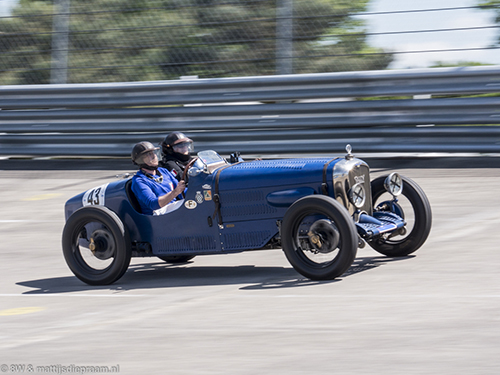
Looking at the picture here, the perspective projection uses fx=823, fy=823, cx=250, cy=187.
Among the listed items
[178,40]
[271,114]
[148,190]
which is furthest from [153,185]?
[178,40]

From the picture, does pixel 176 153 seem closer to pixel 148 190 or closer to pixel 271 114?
pixel 148 190

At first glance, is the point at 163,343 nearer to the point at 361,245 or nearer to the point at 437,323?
the point at 437,323

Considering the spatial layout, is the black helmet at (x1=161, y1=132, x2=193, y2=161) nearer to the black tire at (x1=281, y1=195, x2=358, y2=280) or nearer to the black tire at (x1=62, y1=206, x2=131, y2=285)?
the black tire at (x1=62, y1=206, x2=131, y2=285)

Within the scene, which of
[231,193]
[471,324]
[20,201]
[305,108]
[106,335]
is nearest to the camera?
[471,324]

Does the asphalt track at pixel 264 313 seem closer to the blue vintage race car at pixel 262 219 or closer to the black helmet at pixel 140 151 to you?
the blue vintage race car at pixel 262 219

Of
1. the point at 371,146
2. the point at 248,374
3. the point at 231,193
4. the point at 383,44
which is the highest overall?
the point at 383,44

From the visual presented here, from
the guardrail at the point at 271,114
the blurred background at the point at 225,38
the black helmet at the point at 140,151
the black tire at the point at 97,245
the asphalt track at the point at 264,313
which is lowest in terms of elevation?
the asphalt track at the point at 264,313

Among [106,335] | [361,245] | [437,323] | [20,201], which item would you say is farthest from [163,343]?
[20,201]

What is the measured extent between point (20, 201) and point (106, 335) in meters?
6.87

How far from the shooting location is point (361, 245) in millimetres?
6609

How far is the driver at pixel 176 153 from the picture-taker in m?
7.98

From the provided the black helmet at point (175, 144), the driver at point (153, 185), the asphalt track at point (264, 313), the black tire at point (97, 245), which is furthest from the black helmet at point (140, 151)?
the asphalt track at point (264, 313)

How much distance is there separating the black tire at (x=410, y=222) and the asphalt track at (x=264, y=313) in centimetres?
13

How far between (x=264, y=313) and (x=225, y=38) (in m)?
8.05
